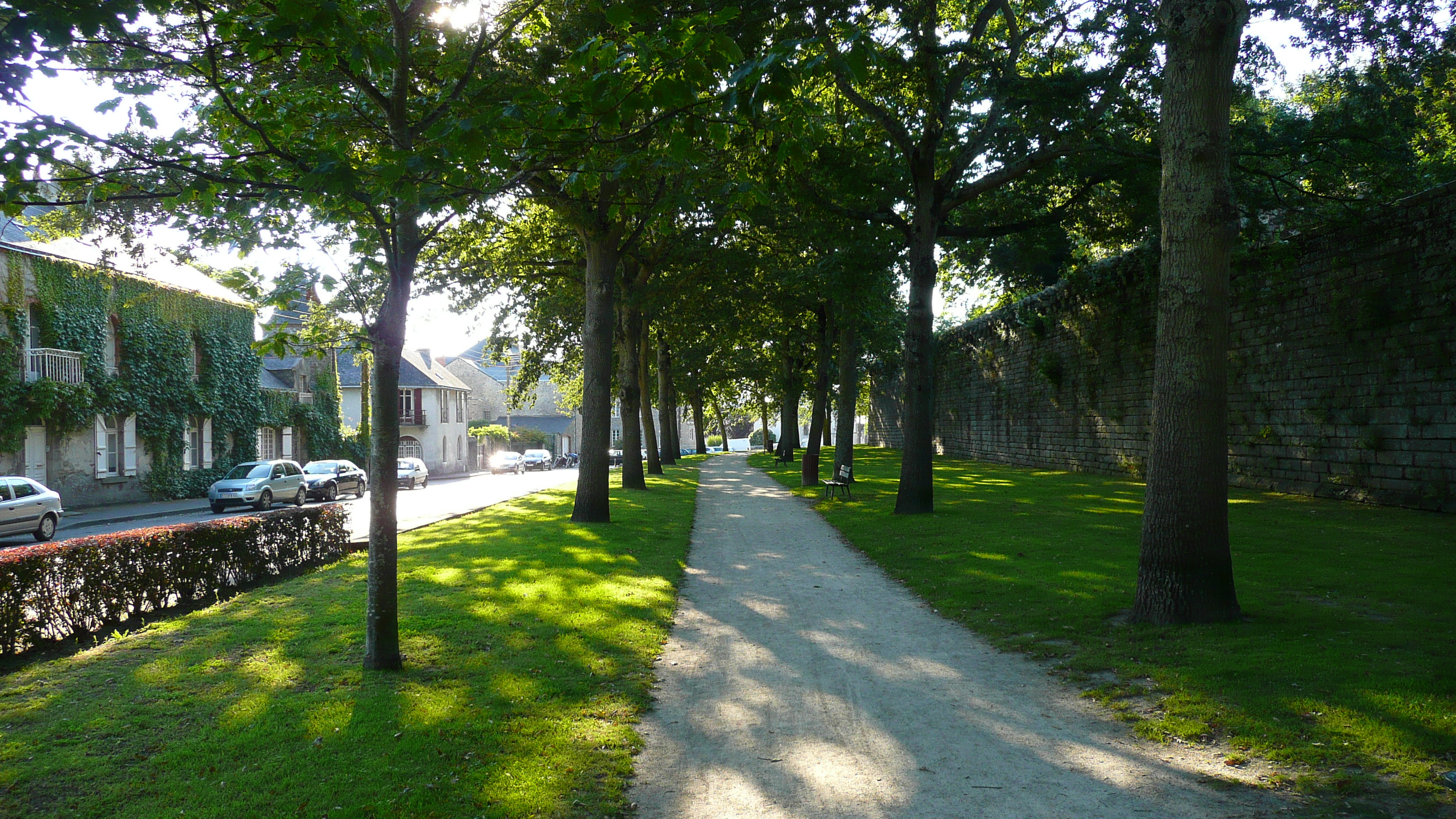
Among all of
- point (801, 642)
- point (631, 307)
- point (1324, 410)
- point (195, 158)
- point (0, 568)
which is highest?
point (631, 307)

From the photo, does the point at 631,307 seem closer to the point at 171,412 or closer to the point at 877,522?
the point at 877,522

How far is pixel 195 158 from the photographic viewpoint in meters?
5.00

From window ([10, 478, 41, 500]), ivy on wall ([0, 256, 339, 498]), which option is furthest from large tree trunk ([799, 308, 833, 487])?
window ([10, 478, 41, 500])

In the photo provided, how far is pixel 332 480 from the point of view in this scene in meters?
29.7

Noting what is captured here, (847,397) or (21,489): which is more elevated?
(847,397)

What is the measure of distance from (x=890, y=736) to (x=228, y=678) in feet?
14.8

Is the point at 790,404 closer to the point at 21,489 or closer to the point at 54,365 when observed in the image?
the point at 54,365

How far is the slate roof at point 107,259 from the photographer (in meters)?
7.89

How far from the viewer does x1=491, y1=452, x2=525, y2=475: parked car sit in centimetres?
5372

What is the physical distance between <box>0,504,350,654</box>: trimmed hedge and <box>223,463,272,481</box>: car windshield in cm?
1662

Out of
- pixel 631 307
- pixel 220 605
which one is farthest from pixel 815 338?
pixel 220 605

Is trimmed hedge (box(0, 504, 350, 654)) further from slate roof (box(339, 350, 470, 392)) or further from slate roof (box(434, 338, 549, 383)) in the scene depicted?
slate roof (box(434, 338, 549, 383))

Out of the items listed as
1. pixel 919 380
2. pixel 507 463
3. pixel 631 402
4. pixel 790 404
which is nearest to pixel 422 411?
pixel 507 463

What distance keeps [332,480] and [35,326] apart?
9594 mm
